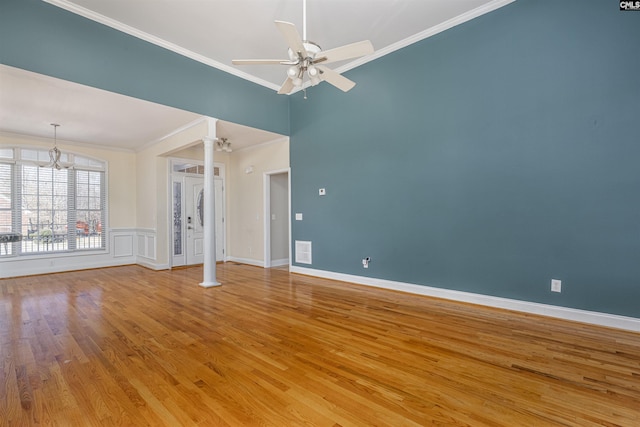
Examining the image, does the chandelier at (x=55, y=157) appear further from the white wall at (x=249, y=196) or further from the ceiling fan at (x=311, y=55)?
the ceiling fan at (x=311, y=55)

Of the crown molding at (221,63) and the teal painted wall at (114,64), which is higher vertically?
the crown molding at (221,63)

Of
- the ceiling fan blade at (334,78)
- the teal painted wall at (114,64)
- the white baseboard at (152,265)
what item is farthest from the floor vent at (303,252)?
the ceiling fan blade at (334,78)

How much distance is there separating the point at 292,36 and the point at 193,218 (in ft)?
18.5

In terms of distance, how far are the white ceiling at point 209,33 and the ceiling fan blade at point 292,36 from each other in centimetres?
139

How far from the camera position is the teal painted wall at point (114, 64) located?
3263mm

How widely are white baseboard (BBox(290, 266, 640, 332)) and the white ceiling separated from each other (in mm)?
3617

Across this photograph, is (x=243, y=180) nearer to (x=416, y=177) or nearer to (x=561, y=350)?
(x=416, y=177)

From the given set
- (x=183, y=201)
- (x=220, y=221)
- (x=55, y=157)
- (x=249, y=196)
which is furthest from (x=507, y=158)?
(x=55, y=157)

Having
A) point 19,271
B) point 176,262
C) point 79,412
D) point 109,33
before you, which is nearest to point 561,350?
point 79,412

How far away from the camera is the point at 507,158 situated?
11.6ft

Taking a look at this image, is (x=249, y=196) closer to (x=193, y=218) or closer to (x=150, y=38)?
(x=193, y=218)

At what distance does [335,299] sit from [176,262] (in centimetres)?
444

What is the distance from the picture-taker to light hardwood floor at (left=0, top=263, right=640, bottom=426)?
174 cm

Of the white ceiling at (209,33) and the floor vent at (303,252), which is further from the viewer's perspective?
the floor vent at (303,252)
